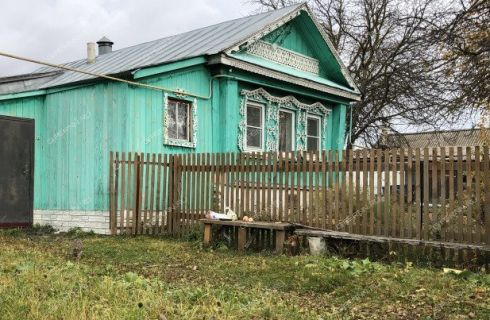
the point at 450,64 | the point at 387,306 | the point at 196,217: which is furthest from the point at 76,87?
the point at 387,306

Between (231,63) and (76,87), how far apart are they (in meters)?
3.69

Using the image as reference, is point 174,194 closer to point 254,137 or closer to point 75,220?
point 75,220

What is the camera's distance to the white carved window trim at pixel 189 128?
12008mm

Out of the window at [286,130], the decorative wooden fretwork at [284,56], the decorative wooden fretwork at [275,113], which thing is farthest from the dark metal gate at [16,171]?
the window at [286,130]

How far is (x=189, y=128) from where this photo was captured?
12.7 m

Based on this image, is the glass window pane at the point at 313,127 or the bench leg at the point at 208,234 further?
the glass window pane at the point at 313,127

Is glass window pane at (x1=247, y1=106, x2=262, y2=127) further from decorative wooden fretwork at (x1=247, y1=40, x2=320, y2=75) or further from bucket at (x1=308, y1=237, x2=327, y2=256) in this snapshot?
bucket at (x1=308, y1=237, x2=327, y2=256)

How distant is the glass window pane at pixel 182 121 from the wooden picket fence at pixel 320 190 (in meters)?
1.45

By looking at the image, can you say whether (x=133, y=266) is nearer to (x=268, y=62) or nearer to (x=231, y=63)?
(x=231, y=63)

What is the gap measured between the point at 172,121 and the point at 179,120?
23 centimetres

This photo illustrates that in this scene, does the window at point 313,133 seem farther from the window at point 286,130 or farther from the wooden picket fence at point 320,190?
the wooden picket fence at point 320,190

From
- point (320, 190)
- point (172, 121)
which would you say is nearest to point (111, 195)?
point (172, 121)

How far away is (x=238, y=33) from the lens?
46.7ft

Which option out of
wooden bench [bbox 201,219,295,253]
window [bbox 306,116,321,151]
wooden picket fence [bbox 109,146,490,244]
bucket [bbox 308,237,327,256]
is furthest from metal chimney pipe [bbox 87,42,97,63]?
bucket [bbox 308,237,327,256]
